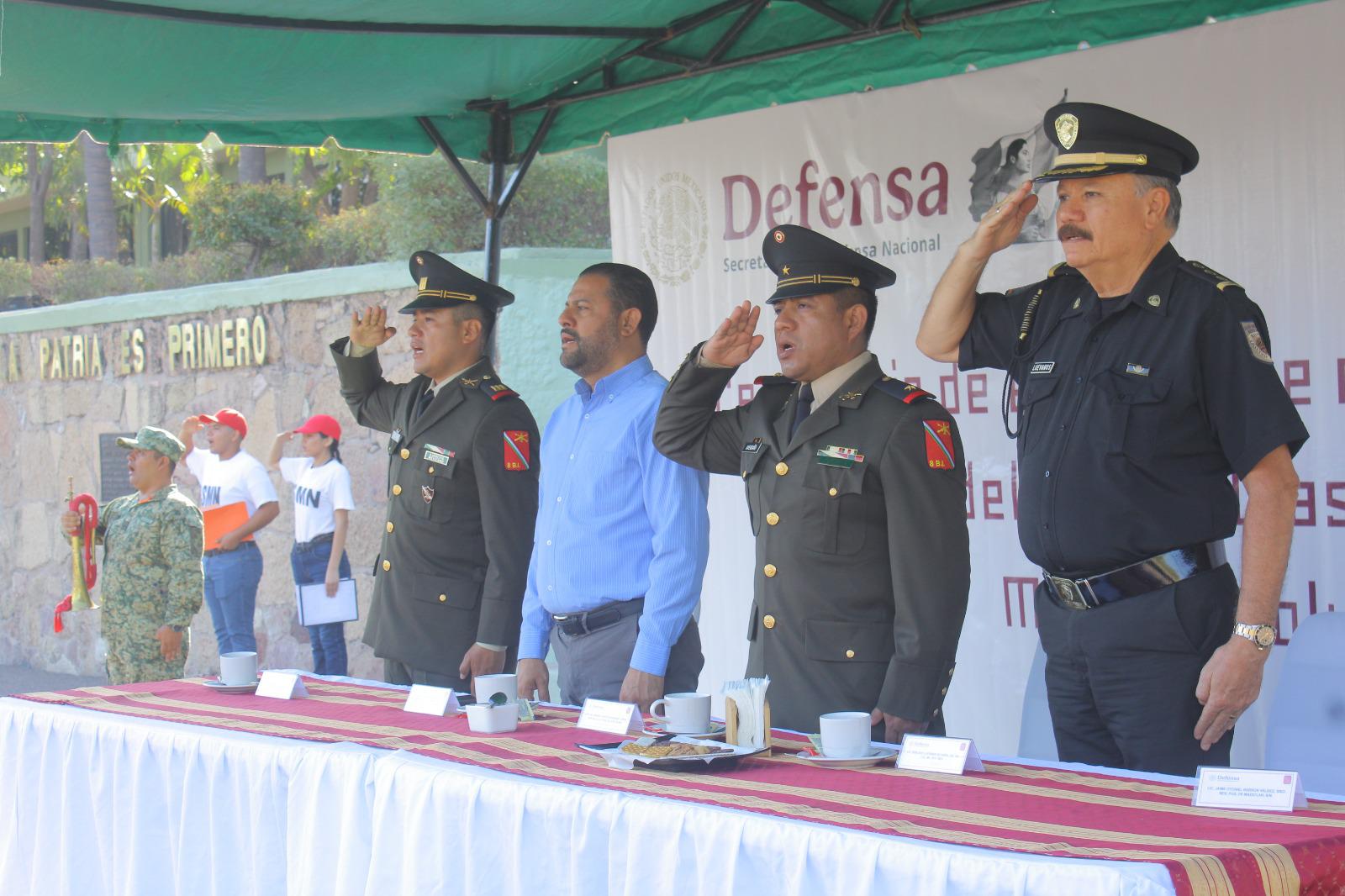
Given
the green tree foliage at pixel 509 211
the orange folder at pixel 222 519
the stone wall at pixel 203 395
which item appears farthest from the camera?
the green tree foliage at pixel 509 211

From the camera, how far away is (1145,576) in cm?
274

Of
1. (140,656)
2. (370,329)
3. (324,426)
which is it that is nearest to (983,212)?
(370,329)

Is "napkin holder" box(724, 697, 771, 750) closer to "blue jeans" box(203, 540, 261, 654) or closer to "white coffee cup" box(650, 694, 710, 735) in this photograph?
"white coffee cup" box(650, 694, 710, 735)

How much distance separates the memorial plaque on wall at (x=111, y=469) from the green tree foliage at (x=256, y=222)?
5503 millimetres

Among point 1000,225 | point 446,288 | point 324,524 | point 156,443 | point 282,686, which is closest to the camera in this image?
point 1000,225

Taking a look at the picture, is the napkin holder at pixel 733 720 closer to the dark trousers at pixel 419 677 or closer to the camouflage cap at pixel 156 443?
the dark trousers at pixel 419 677

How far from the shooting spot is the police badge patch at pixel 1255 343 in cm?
271

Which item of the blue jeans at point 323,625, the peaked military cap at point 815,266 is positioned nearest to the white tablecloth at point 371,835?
the peaked military cap at point 815,266

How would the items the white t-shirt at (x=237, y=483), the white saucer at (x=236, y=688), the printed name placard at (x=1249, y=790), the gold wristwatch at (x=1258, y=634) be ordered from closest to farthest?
Result: the printed name placard at (x=1249, y=790) < the gold wristwatch at (x=1258, y=634) < the white saucer at (x=236, y=688) < the white t-shirt at (x=237, y=483)

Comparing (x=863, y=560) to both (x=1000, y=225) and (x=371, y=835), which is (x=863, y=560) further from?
(x=371, y=835)

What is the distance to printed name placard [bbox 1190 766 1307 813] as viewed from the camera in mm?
2037

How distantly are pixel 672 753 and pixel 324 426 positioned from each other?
6.00m

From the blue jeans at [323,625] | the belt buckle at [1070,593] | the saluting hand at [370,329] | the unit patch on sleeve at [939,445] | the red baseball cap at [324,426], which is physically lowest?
the blue jeans at [323,625]

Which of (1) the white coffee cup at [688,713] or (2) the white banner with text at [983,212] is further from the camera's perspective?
(2) the white banner with text at [983,212]
